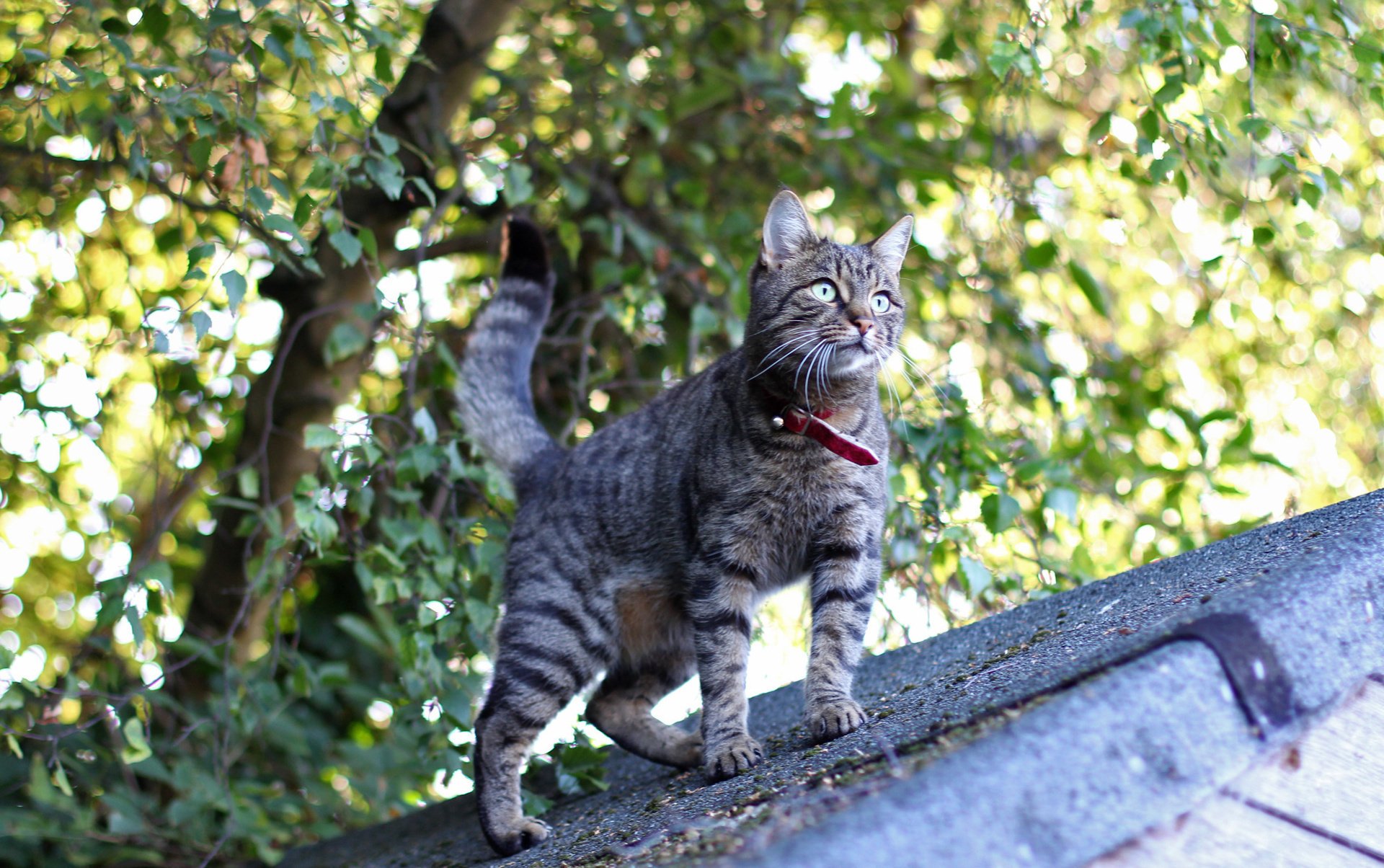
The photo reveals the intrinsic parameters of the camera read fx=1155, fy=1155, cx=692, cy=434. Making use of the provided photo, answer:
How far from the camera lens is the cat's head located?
285 centimetres

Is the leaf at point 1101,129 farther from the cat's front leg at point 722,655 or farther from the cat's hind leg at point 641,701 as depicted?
the cat's hind leg at point 641,701

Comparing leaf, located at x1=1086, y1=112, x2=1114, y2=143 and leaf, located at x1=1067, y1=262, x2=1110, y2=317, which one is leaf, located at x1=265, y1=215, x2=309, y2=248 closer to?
leaf, located at x1=1086, y1=112, x2=1114, y2=143

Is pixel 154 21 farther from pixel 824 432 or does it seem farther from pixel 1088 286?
pixel 1088 286

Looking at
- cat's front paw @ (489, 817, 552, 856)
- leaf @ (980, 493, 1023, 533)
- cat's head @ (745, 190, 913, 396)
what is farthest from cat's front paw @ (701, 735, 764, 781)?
leaf @ (980, 493, 1023, 533)

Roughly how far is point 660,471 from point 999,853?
2.12 m

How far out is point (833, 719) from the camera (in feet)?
7.95

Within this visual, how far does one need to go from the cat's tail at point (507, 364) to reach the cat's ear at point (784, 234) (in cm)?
84

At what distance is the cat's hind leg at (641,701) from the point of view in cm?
320

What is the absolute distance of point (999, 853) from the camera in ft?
3.98

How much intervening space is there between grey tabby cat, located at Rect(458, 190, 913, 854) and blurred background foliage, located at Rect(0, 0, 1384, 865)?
0.19 meters

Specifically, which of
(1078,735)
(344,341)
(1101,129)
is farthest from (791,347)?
(1078,735)

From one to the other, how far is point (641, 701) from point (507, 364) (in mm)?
1121

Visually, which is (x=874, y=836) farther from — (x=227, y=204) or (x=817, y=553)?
(x=227, y=204)

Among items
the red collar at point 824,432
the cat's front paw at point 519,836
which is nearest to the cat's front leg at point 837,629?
the red collar at point 824,432
